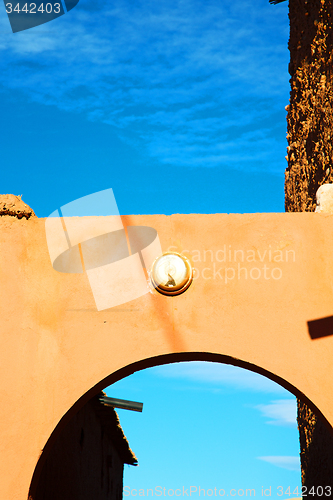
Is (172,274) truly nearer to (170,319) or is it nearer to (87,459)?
(170,319)

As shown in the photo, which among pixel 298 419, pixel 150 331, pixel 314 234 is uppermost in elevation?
pixel 314 234

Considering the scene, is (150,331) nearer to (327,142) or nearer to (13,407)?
(13,407)

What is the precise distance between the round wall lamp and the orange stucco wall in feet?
0.25

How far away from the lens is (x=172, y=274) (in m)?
4.84

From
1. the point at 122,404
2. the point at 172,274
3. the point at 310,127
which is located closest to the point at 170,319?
the point at 172,274

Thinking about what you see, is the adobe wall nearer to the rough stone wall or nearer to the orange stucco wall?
the orange stucco wall

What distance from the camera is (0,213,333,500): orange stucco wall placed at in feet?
15.2

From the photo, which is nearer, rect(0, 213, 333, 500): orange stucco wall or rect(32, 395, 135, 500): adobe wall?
rect(0, 213, 333, 500): orange stucco wall

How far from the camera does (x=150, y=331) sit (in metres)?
4.78

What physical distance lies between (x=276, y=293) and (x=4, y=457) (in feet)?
9.12

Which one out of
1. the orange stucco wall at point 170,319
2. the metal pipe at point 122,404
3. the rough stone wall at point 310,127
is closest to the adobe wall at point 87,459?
the metal pipe at point 122,404

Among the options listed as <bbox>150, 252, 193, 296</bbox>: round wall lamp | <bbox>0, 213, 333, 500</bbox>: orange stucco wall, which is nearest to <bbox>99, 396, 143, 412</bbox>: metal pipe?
<bbox>0, 213, 333, 500</bbox>: orange stucco wall

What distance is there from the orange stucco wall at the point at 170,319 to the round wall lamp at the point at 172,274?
0.25ft

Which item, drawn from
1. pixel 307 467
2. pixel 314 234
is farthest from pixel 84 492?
pixel 314 234
